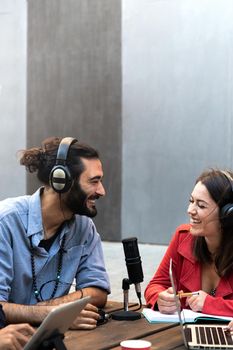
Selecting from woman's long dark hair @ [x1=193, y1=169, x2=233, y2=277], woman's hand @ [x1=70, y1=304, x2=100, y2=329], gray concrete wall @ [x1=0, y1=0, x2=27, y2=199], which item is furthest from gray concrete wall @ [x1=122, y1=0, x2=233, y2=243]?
woman's hand @ [x1=70, y1=304, x2=100, y2=329]

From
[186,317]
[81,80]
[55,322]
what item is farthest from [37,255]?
[81,80]

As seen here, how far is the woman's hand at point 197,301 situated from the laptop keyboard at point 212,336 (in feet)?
0.79

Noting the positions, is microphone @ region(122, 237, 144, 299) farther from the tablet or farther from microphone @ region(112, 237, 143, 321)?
the tablet

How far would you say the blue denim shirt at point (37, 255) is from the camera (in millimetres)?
3195

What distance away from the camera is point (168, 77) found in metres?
10.0

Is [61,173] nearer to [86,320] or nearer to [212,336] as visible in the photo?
[86,320]

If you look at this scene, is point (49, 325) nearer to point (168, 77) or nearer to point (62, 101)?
point (168, 77)

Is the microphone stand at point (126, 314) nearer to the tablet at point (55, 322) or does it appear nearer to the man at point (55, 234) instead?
the man at point (55, 234)

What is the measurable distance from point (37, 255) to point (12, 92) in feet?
27.6

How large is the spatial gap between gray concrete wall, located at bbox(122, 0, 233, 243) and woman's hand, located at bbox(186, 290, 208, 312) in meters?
6.62

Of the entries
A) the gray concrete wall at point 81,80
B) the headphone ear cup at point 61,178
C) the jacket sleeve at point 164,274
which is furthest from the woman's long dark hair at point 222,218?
the gray concrete wall at point 81,80

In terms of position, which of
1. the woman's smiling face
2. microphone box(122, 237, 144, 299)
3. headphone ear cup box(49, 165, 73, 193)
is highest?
headphone ear cup box(49, 165, 73, 193)

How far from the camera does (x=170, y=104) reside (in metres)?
10.0

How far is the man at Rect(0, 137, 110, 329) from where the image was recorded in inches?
126
